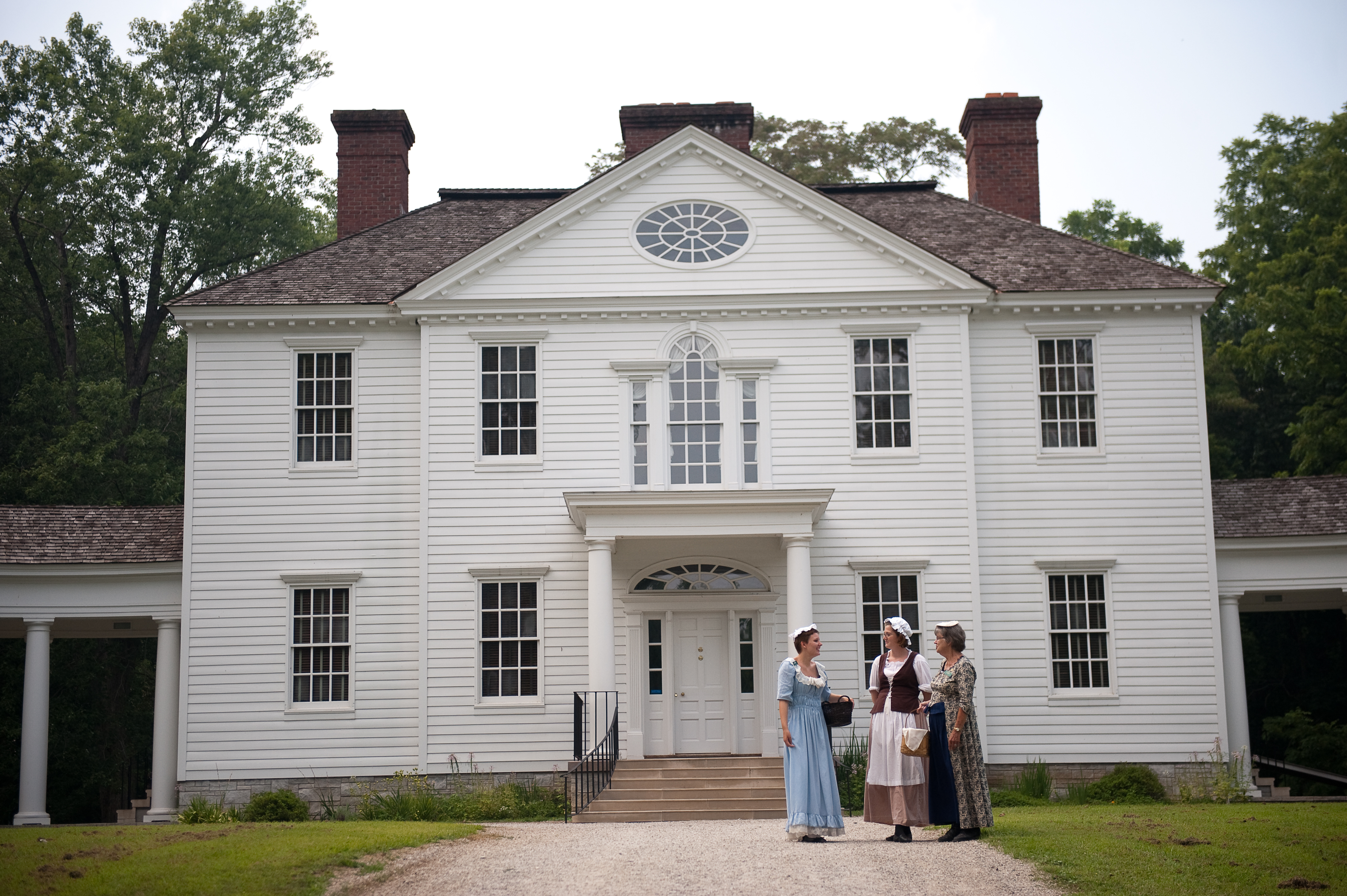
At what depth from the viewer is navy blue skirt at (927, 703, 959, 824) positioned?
11734mm

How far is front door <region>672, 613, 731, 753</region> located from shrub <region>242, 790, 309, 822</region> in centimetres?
545

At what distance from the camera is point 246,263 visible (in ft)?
113

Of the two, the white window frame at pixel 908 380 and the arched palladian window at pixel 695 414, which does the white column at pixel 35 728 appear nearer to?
the arched palladian window at pixel 695 414

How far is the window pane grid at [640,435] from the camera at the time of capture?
20.2 m

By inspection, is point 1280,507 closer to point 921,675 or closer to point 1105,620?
point 1105,620

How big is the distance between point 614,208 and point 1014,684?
9455mm

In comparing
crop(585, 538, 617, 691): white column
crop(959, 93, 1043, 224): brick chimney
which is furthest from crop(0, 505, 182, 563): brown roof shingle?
crop(959, 93, 1043, 224): brick chimney

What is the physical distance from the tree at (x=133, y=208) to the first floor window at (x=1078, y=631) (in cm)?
1987

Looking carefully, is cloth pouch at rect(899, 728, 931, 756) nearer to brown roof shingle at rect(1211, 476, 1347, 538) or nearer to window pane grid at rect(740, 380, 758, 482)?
window pane grid at rect(740, 380, 758, 482)

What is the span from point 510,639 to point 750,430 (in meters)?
4.80

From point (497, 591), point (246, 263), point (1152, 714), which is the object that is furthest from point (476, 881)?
point (246, 263)

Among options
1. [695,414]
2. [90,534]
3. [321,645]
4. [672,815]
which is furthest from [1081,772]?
[90,534]

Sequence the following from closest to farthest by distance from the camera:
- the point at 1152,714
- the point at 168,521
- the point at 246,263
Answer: the point at 1152,714 < the point at 168,521 < the point at 246,263

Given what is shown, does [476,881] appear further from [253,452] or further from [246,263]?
[246,263]
